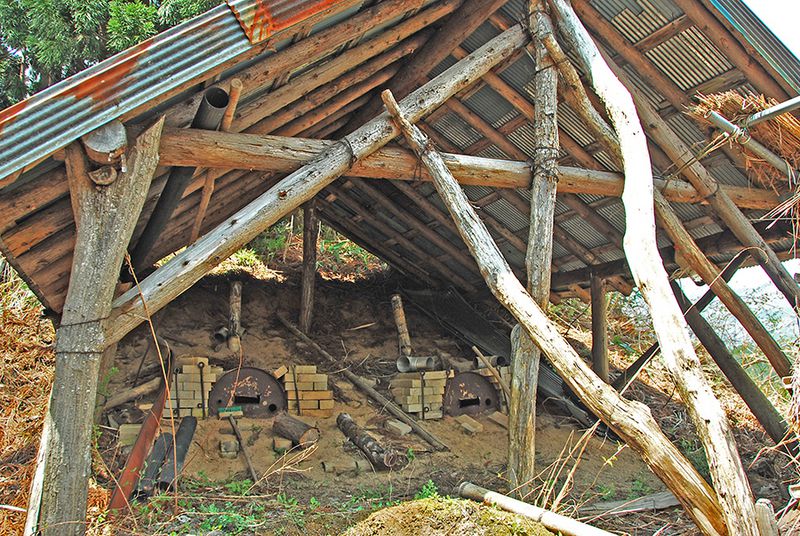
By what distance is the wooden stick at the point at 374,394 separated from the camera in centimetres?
737

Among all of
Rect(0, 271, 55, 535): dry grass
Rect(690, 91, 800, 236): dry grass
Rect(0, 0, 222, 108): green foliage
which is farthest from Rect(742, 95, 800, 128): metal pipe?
Rect(0, 0, 222, 108): green foliage

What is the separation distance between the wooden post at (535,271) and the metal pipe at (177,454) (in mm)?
2659

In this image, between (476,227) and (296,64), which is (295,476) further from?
(296,64)

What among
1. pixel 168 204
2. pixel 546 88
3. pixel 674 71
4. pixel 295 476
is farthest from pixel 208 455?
pixel 674 71

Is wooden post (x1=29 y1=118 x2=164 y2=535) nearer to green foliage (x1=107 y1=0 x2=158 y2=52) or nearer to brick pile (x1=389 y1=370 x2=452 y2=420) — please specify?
brick pile (x1=389 y1=370 x2=452 y2=420)

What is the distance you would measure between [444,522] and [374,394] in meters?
4.52

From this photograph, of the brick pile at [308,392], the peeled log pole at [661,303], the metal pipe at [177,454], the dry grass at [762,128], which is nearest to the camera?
the peeled log pole at [661,303]

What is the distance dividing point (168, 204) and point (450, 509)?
298 centimetres

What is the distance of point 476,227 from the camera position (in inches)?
196

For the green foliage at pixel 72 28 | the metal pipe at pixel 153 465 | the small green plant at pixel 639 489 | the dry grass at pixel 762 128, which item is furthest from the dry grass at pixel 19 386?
the dry grass at pixel 762 128

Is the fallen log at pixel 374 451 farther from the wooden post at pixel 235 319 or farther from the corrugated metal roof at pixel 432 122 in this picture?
the corrugated metal roof at pixel 432 122

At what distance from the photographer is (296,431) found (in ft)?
22.7

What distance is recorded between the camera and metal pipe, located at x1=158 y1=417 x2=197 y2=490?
5477mm

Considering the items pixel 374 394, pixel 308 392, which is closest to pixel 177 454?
pixel 308 392
